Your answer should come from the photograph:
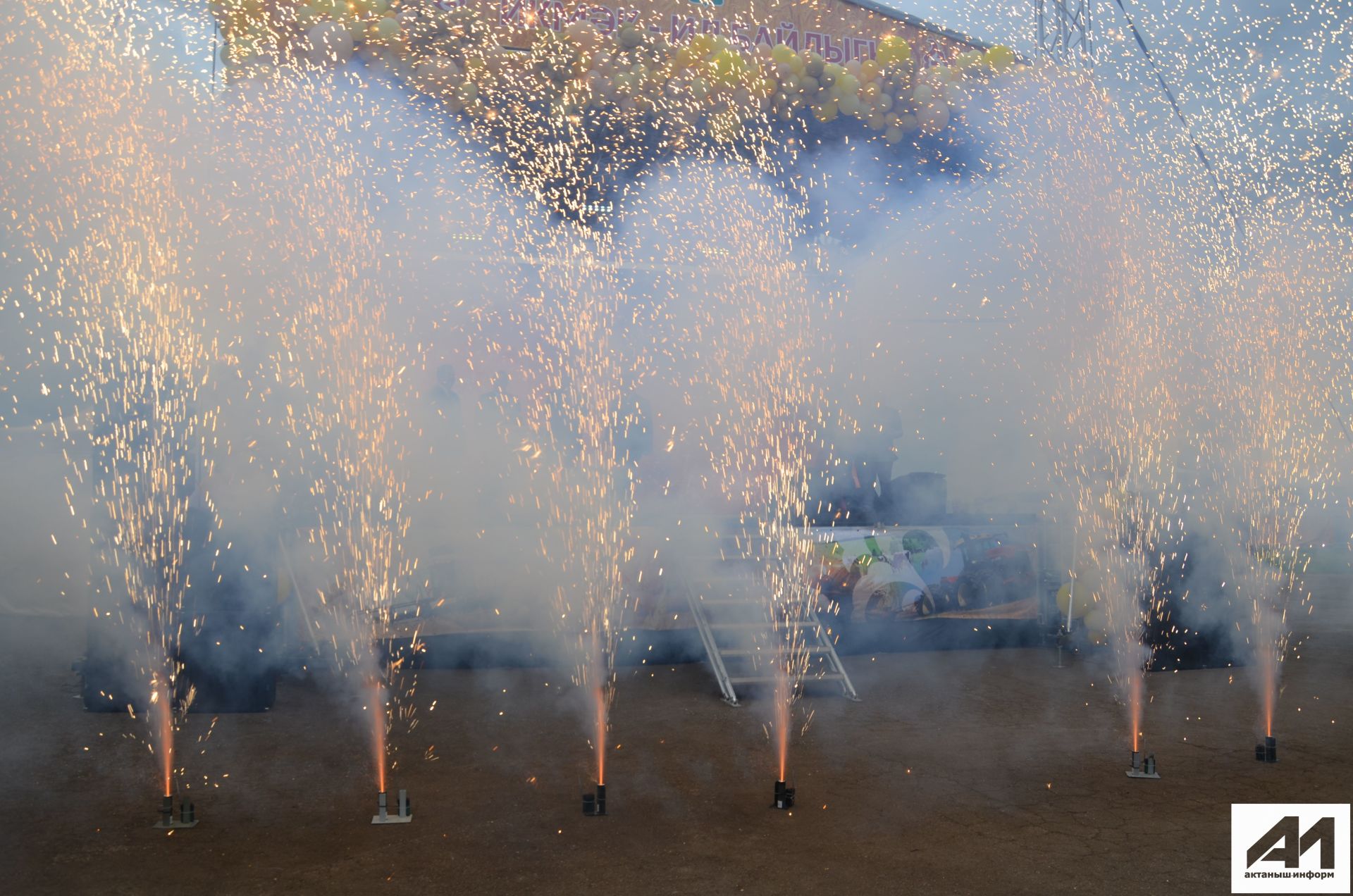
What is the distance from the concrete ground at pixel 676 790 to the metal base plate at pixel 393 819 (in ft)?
0.20

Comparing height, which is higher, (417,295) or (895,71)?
(895,71)

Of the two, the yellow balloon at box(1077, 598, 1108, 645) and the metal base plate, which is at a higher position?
the yellow balloon at box(1077, 598, 1108, 645)

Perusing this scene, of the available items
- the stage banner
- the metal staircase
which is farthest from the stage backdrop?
the metal staircase

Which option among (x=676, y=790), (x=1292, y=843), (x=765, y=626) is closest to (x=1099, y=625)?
(x=765, y=626)

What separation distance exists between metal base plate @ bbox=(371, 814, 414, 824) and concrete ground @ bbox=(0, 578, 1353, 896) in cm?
6

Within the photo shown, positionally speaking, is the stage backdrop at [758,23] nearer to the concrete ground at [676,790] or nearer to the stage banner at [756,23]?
the stage banner at [756,23]

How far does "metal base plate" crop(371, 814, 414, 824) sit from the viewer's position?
4.13m

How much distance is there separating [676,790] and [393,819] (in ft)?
3.82

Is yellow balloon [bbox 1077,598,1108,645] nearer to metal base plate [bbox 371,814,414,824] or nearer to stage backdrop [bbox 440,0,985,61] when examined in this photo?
stage backdrop [bbox 440,0,985,61]

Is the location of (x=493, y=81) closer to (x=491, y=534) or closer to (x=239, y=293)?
(x=239, y=293)

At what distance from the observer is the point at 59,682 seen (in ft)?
20.4

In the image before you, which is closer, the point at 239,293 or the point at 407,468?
the point at 239,293

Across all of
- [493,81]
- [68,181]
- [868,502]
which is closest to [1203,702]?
[868,502]

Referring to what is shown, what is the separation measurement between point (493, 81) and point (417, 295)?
128cm
